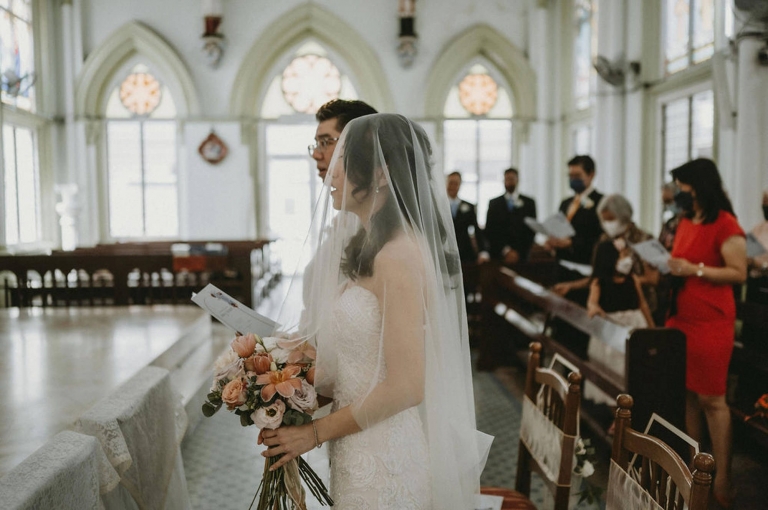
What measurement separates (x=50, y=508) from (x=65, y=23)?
1202cm

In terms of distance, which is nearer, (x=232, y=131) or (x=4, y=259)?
(x=4, y=259)

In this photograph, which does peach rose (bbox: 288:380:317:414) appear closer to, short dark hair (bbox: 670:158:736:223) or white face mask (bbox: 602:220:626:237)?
short dark hair (bbox: 670:158:736:223)

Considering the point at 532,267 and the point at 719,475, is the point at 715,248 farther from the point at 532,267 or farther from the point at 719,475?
the point at 532,267

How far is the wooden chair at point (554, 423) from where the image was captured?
198 centimetres

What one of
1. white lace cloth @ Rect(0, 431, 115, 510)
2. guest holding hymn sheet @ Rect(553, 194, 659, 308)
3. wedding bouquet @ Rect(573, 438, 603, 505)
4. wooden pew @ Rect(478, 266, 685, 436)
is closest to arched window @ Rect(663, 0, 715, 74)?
wooden pew @ Rect(478, 266, 685, 436)

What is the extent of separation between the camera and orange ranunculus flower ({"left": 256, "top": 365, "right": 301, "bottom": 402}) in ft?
5.09

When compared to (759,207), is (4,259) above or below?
below

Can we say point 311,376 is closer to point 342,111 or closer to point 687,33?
point 342,111

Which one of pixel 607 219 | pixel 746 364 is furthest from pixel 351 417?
pixel 746 364

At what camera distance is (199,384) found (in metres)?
4.55

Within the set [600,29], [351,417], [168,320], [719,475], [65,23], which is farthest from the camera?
[65,23]

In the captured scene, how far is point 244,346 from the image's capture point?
162cm

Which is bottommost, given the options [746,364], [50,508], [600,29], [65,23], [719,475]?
[719,475]

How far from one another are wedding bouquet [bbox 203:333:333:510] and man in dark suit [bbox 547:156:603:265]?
3.75 metres
